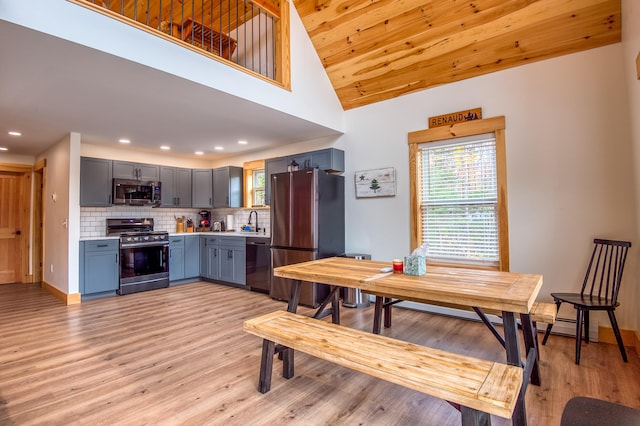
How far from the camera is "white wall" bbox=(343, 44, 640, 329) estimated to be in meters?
2.83

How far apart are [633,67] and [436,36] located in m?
1.69

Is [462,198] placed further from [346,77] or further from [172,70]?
[172,70]

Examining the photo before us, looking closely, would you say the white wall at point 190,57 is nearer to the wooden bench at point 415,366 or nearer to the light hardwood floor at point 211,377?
the wooden bench at point 415,366

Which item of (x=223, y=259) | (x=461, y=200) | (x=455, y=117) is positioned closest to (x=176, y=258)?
(x=223, y=259)

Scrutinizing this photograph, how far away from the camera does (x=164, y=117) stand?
3.81m

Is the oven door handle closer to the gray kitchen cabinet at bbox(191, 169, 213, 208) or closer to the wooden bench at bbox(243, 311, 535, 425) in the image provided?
the gray kitchen cabinet at bbox(191, 169, 213, 208)

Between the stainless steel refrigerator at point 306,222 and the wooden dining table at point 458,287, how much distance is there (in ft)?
4.91

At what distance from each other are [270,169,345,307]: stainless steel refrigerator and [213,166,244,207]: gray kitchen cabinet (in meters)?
1.64

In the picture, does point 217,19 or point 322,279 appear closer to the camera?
point 322,279

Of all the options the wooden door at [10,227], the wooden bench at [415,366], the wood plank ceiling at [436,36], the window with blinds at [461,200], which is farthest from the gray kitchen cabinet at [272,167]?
the wooden door at [10,227]

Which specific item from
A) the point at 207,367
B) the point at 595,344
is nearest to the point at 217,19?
the point at 207,367

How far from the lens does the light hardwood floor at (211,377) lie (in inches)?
73.9

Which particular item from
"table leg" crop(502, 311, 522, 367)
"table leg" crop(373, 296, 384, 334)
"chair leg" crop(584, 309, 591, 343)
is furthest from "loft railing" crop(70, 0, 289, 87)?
"chair leg" crop(584, 309, 591, 343)

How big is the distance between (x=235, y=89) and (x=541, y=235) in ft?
11.1
